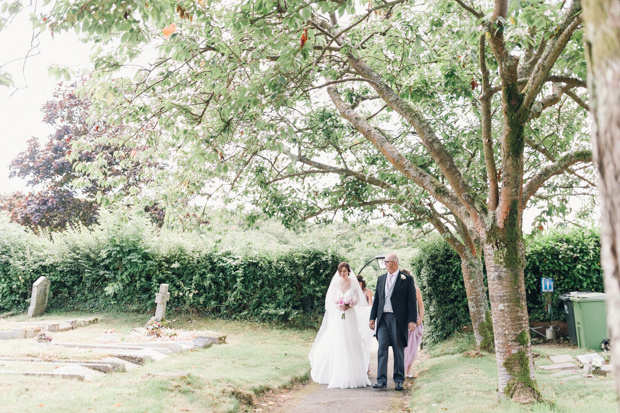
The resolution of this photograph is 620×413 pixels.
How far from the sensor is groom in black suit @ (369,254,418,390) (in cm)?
887

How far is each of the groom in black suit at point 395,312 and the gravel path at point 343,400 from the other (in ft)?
1.72

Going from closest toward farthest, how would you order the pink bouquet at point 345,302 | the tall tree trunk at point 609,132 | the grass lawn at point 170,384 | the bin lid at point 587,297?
the tall tree trunk at point 609,132 < the grass lawn at point 170,384 < the pink bouquet at point 345,302 < the bin lid at point 587,297

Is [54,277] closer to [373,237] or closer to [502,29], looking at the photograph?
[373,237]

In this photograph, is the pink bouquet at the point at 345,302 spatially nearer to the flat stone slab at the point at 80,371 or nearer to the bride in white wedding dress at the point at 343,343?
the bride in white wedding dress at the point at 343,343

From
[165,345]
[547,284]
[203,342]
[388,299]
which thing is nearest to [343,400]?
[388,299]

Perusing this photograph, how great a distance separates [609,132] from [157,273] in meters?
19.5

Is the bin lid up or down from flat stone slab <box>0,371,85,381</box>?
up

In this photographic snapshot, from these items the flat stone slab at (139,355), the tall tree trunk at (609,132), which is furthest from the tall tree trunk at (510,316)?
the flat stone slab at (139,355)

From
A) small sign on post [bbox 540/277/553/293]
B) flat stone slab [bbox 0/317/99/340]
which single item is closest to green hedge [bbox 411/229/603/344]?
small sign on post [bbox 540/277/553/293]

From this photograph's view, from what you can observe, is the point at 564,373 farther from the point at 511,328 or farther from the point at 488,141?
the point at 488,141

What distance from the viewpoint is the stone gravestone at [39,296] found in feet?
60.8

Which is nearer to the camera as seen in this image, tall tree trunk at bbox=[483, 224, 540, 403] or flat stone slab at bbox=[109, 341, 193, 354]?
tall tree trunk at bbox=[483, 224, 540, 403]

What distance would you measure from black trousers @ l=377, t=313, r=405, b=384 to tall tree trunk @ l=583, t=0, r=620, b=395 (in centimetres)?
776

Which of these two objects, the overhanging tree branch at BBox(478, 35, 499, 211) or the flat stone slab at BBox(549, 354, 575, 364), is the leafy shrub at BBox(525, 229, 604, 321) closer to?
the flat stone slab at BBox(549, 354, 575, 364)
